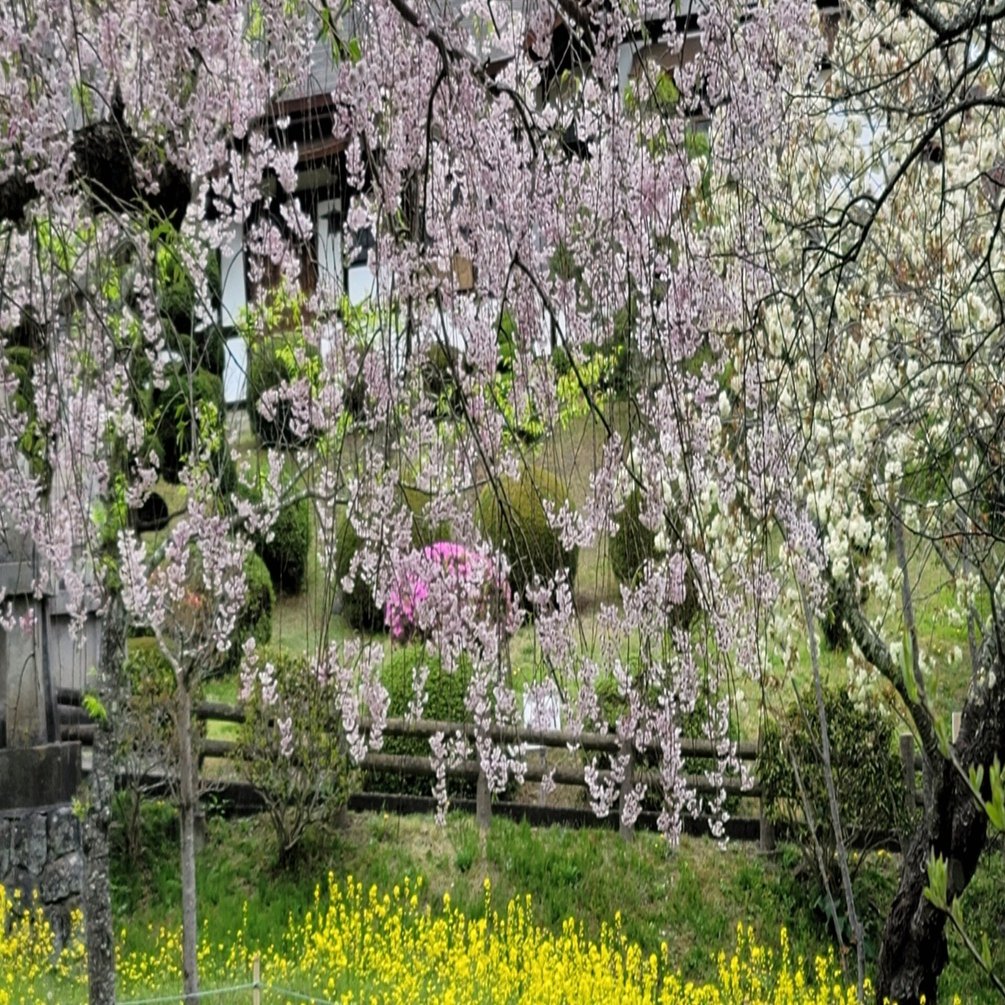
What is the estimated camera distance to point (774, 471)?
2.88m

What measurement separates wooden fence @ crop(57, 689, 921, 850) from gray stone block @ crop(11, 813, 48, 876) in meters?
0.82

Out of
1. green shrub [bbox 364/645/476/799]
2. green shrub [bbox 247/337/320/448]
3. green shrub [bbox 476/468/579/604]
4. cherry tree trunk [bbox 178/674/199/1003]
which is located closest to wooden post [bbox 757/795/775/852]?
green shrub [bbox 364/645/476/799]

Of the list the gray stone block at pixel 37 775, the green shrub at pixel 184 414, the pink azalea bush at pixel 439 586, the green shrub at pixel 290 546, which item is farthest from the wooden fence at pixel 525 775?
the pink azalea bush at pixel 439 586

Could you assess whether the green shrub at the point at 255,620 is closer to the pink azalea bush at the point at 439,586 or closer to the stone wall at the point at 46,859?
the stone wall at the point at 46,859

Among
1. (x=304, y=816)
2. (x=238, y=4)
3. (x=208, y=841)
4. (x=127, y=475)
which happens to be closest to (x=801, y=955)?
(x=304, y=816)

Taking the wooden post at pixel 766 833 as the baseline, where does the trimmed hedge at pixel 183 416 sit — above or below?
above

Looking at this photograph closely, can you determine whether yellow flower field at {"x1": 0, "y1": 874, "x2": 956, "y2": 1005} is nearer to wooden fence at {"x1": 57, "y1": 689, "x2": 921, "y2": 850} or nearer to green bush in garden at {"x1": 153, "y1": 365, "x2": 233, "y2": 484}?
wooden fence at {"x1": 57, "y1": 689, "x2": 921, "y2": 850}

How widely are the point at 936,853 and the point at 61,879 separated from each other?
4614mm

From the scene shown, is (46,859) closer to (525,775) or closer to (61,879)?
(61,879)

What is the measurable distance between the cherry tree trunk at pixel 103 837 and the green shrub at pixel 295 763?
2274 mm

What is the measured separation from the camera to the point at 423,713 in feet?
26.2

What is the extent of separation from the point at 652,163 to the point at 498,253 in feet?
1.16

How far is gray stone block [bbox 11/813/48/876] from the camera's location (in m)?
6.87

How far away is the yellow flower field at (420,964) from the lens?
570 cm
